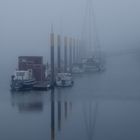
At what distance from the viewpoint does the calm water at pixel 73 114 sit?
362 cm

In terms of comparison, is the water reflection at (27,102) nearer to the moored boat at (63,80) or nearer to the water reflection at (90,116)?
the water reflection at (90,116)

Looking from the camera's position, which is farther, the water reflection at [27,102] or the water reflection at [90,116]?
the water reflection at [27,102]

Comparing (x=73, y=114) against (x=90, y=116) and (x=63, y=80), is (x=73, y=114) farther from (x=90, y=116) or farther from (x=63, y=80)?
(x=63, y=80)

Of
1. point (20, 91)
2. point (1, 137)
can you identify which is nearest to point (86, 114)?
point (1, 137)

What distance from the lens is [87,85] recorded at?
768cm

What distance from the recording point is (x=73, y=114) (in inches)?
181

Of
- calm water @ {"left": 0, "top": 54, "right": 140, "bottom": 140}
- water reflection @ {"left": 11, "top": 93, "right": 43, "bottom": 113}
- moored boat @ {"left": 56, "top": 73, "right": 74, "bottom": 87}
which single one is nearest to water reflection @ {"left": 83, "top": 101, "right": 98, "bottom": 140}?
calm water @ {"left": 0, "top": 54, "right": 140, "bottom": 140}

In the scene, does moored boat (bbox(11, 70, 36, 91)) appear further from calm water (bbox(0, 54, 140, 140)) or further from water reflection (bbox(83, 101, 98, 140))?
water reflection (bbox(83, 101, 98, 140))

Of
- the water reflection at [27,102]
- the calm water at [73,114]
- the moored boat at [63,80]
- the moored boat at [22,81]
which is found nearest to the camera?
the calm water at [73,114]

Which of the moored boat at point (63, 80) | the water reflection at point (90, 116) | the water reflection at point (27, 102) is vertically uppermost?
the moored boat at point (63, 80)

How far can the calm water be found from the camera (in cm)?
362

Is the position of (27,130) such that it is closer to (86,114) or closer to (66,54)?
(86,114)

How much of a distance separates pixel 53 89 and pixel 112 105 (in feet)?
7.43

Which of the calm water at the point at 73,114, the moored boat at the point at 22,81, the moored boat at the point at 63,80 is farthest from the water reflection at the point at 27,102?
the moored boat at the point at 63,80
